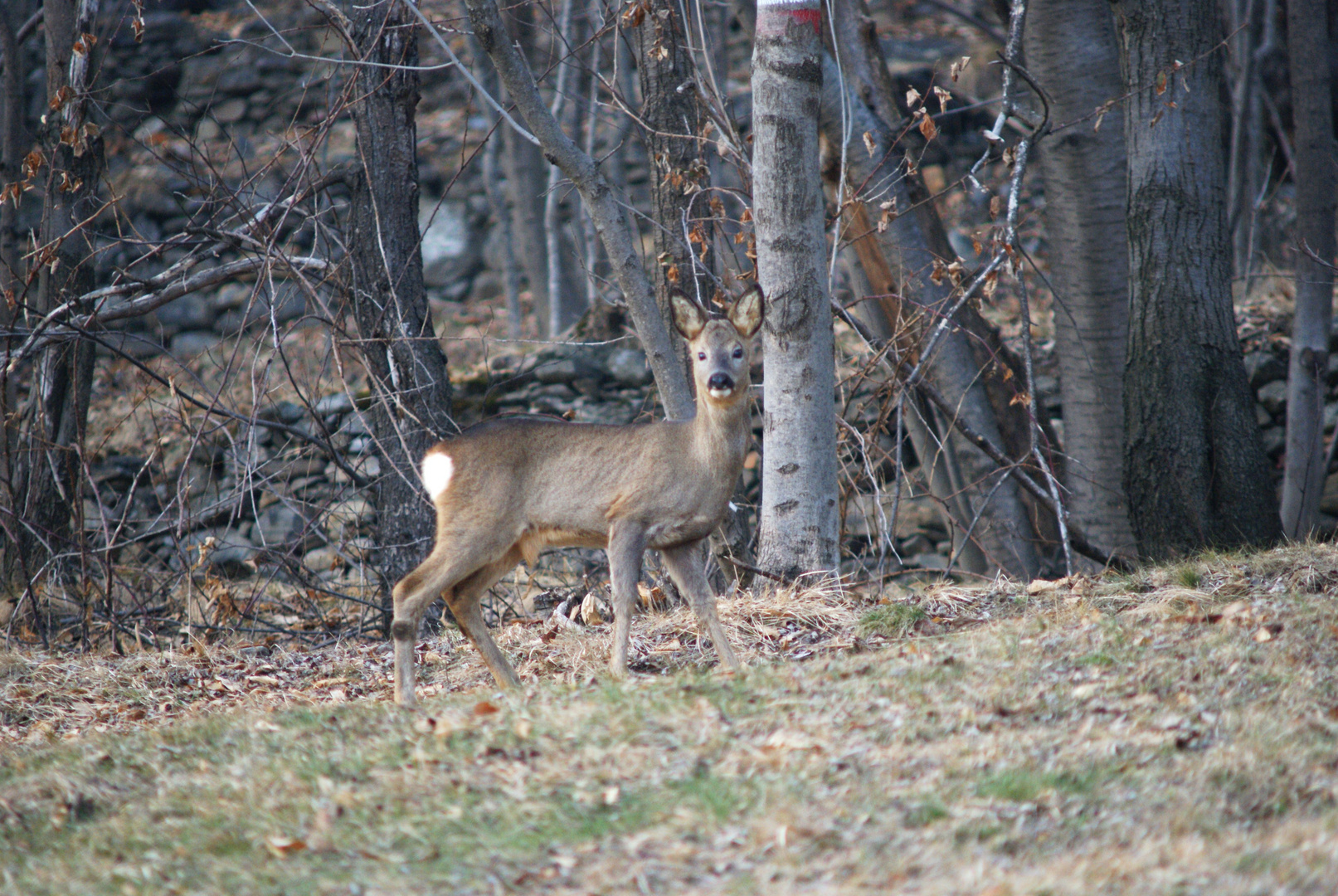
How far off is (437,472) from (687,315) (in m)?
1.33

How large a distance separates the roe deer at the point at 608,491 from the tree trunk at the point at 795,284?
2.15 ft

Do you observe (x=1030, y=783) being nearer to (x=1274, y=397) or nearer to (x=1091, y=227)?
(x=1091, y=227)

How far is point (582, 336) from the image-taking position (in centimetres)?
1122

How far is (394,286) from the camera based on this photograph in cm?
717

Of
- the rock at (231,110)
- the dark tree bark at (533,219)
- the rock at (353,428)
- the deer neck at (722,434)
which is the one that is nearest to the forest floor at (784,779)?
the deer neck at (722,434)

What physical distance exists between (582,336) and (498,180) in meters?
7.71

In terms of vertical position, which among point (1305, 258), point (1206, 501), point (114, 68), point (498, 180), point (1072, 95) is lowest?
point (1206, 501)

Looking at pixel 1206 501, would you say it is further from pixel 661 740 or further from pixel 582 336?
pixel 582 336

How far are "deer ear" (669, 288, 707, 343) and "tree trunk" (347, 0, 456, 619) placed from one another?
2.40m

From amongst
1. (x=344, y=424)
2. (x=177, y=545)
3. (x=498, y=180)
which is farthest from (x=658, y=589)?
(x=498, y=180)

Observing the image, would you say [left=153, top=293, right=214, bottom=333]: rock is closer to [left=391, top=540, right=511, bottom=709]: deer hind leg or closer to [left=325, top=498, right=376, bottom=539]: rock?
[left=325, top=498, right=376, bottom=539]: rock

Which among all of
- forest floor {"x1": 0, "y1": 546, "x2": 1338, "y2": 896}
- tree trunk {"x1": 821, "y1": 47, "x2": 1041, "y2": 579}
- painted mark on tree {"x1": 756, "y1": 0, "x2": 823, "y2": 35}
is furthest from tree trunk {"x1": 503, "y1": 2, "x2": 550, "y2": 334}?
forest floor {"x1": 0, "y1": 546, "x2": 1338, "y2": 896}

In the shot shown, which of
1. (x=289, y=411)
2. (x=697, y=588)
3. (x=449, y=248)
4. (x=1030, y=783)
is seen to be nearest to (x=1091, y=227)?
(x=697, y=588)

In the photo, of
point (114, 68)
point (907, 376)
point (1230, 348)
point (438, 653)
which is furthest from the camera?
point (114, 68)
